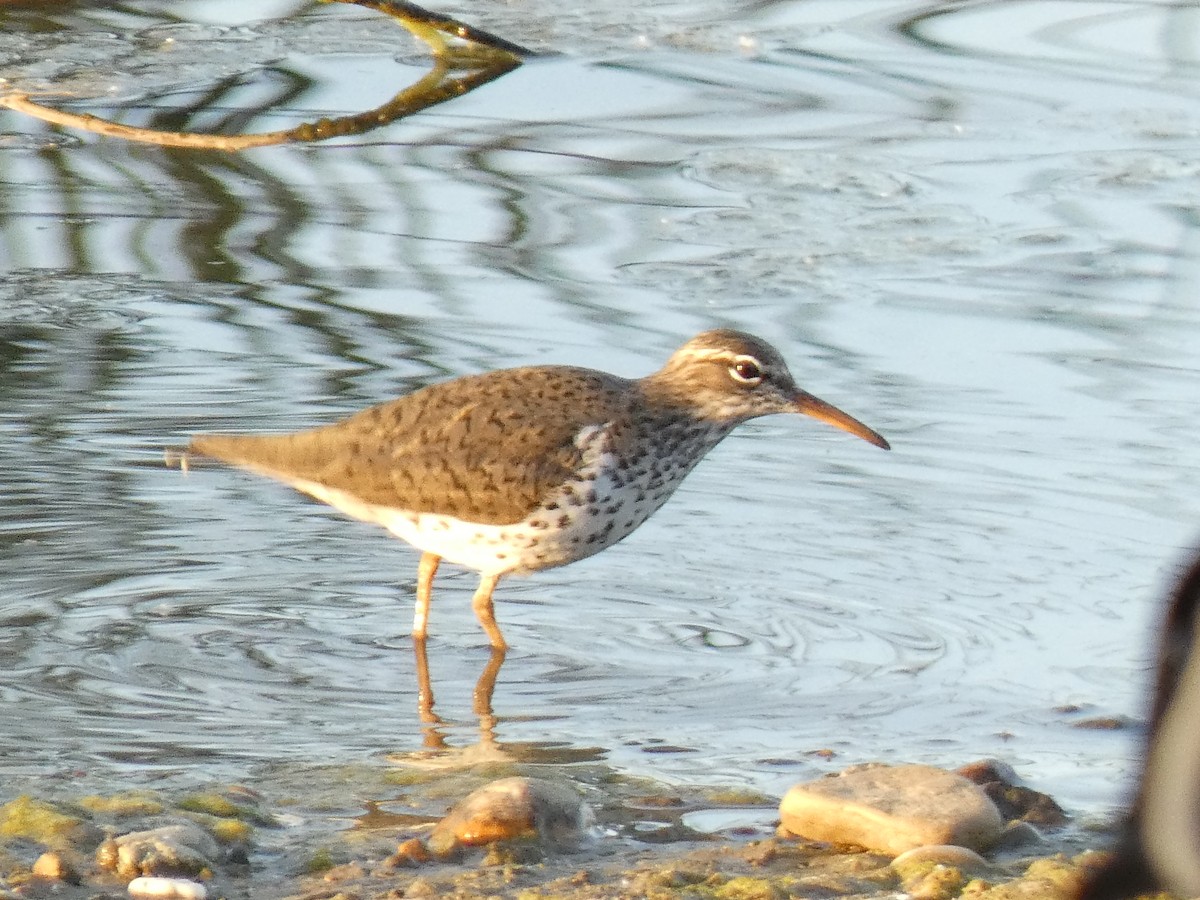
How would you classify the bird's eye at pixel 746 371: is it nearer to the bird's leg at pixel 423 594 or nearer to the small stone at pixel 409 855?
the bird's leg at pixel 423 594

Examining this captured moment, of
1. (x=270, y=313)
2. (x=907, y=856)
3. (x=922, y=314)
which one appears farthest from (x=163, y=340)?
(x=907, y=856)

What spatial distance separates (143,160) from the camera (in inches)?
404

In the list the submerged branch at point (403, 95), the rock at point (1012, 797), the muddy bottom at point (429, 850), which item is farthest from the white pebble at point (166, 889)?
the submerged branch at point (403, 95)

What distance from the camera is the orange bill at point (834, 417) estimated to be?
689cm

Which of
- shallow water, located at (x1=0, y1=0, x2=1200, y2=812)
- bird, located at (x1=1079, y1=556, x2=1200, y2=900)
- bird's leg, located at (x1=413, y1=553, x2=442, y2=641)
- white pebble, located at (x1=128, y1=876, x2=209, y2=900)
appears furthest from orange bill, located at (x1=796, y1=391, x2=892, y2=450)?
bird, located at (x1=1079, y1=556, x2=1200, y2=900)

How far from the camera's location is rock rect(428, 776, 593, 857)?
471 cm

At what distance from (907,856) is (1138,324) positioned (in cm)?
427

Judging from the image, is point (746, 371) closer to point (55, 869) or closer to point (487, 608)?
point (487, 608)

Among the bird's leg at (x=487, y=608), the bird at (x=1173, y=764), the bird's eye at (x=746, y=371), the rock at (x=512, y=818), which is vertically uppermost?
the bird at (x=1173, y=764)

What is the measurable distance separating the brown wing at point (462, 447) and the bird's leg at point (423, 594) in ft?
0.52

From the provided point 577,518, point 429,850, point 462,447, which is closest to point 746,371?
point 577,518

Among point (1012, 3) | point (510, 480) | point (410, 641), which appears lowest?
point (410, 641)

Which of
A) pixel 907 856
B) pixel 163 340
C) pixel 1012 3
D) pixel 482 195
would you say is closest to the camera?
pixel 907 856

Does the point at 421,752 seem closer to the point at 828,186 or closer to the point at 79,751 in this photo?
the point at 79,751
